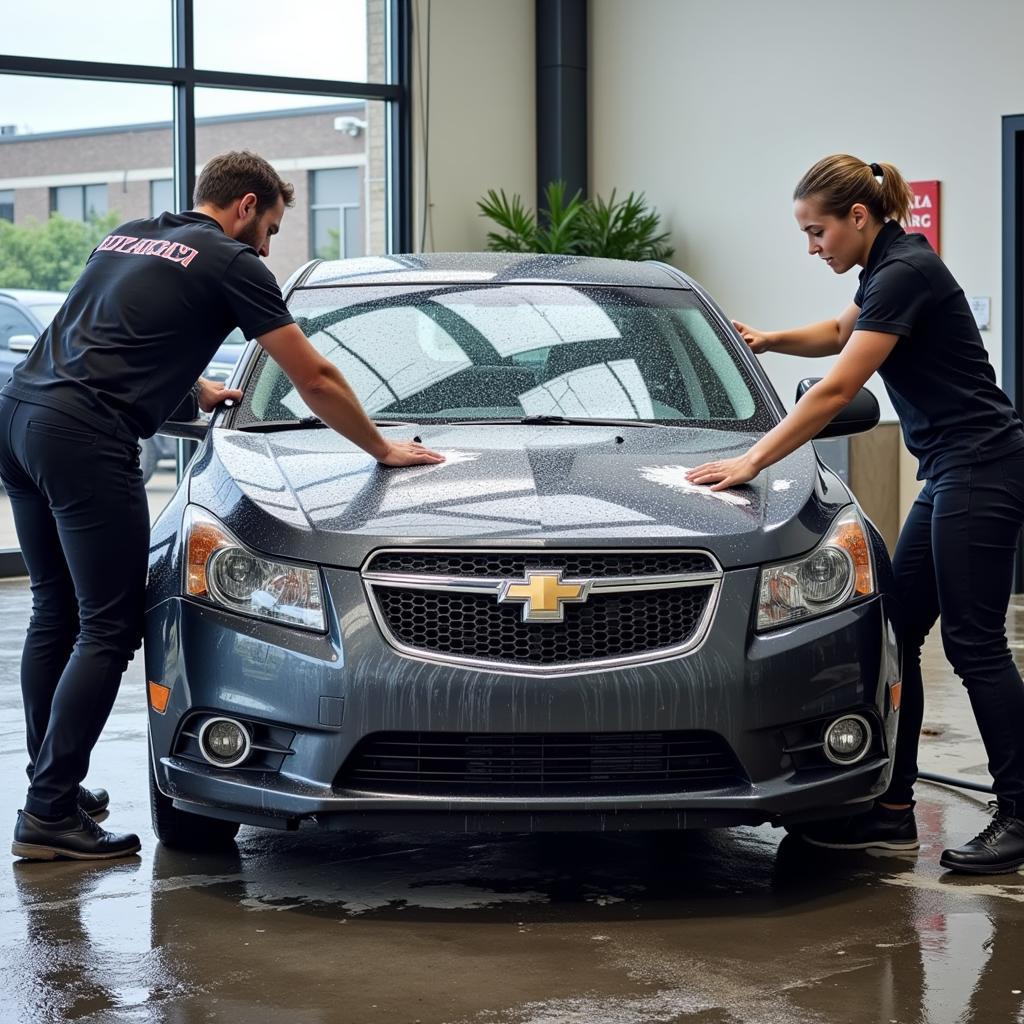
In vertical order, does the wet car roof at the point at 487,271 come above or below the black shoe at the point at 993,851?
above

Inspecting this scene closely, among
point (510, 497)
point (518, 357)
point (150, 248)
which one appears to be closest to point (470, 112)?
point (518, 357)

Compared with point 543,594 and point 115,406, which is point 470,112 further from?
point 543,594

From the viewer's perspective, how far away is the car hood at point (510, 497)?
3416mm

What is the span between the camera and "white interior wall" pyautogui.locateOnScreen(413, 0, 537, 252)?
39.0 ft

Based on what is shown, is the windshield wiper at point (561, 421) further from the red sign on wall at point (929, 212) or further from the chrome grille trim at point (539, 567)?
the red sign on wall at point (929, 212)

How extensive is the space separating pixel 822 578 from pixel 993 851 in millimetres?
838

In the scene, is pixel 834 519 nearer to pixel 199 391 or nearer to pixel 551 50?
pixel 199 391

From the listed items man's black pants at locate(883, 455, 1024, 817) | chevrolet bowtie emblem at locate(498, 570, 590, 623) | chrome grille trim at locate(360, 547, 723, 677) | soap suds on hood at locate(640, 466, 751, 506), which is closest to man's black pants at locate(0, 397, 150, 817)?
chrome grille trim at locate(360, 547, 723, 677)

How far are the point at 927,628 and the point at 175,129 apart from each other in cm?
804

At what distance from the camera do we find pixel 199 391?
4387 millimetres

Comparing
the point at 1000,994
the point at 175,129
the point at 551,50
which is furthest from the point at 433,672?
the point at 551,50

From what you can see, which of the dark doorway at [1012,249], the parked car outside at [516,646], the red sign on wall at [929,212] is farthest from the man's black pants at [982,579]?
the red sign on wall at [929,212]

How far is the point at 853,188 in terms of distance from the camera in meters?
3.92

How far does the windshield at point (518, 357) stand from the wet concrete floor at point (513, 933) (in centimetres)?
105
